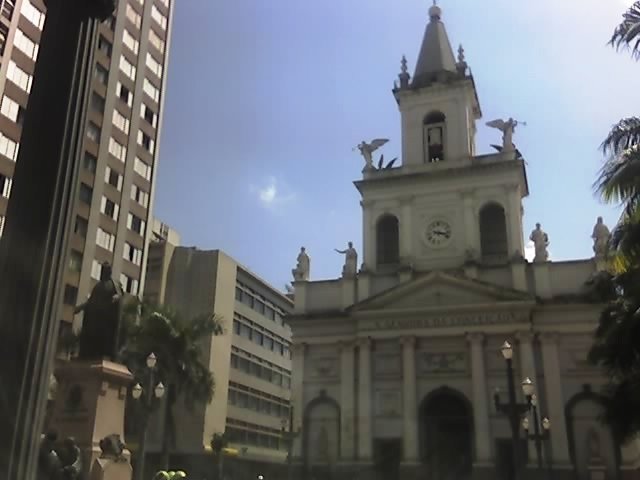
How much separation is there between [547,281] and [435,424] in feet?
33.8

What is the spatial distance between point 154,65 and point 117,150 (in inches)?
368

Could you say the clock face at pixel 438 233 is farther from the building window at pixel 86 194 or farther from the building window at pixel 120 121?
the building window at pixel 120 121

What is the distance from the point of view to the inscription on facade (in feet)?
117

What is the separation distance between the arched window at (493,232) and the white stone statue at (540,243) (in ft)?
5.95

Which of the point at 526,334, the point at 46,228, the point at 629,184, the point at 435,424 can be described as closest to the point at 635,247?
the point at 629,184

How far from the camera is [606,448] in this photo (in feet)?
107

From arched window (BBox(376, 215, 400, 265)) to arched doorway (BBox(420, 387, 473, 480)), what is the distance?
920 cm

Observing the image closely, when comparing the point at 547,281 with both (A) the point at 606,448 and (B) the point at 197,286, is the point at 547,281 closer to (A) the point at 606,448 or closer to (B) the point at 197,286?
(A) the point at 606,448

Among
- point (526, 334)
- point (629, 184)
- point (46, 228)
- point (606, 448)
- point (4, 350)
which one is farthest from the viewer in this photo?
point (526, 334)

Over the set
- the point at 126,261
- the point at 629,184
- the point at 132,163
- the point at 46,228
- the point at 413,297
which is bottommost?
the point at 46,228

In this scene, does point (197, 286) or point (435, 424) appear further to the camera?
point (197, 286)

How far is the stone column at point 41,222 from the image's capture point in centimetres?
509

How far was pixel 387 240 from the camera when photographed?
42062mm

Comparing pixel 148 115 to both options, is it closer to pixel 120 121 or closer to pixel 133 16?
pixel 120 121
